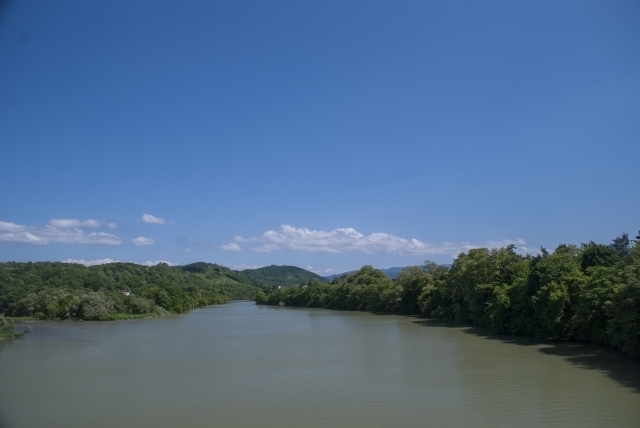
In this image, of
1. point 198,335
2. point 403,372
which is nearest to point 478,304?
point 403,372

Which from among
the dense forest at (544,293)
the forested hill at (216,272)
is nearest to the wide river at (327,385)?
the dense forest at (544,293)

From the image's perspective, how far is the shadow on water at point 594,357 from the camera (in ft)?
58.9

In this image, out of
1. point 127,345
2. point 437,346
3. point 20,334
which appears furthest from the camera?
point 20,334

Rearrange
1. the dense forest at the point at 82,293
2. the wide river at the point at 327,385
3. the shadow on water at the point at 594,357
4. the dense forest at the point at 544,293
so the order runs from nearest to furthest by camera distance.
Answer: the wide river at the point at 327,385
the shadow on water at the point at 594,357
the dense forest at the point at 544,293
the dense forest at the point at 82,293

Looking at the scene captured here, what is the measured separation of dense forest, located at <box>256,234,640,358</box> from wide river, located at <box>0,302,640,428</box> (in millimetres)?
1470

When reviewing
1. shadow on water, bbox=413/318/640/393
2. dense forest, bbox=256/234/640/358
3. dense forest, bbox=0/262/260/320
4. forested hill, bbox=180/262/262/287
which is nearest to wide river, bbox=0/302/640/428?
shadow on water, bbox=413/318/640/393

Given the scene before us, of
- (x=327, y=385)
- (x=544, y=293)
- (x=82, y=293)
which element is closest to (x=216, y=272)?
(x=82, y=293)

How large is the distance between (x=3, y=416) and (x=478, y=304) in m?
33.9

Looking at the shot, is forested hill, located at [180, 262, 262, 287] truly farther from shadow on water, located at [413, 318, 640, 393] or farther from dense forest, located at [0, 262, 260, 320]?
shadow on water, located at [413, 318, 640, 393]

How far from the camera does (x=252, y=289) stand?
16188 centimetres

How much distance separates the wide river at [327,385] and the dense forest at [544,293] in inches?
57.9

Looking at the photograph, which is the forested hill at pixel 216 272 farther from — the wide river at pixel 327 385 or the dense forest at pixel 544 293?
the wide river at pixel 327 385

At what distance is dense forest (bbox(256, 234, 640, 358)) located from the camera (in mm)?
21094

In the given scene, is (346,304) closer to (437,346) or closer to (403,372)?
(437,346)
